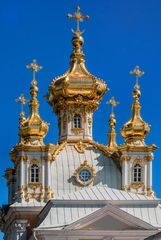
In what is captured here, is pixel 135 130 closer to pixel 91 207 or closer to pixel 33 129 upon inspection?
pixel 33 129

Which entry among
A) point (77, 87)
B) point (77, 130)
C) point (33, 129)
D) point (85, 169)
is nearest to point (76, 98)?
point (77, 87)

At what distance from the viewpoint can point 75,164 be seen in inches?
3201

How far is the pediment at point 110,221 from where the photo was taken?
7044 cm

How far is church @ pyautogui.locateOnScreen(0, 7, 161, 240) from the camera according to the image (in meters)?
73.2

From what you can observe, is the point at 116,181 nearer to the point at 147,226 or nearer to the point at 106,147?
the point at 106,147

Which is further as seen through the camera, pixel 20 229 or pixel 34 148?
pixel 34 148

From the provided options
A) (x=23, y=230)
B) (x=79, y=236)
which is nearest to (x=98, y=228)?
(x=79, y=236)

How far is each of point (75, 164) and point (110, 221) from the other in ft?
35.0

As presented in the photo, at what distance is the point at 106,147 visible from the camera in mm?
83000

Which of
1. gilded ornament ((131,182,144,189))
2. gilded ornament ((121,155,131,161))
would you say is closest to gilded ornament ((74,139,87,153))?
gilded ornament ((121,155,131,161))

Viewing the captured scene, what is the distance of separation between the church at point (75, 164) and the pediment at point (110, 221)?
36 cm

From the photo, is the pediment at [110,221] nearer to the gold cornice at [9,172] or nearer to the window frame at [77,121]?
the window frame at [77,121]

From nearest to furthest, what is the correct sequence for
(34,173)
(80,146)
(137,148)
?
(34,173) → (137,148) → (80,146)

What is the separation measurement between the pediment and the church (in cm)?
36
